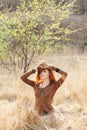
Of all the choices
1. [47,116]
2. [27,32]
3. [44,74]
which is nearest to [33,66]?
[27,32]

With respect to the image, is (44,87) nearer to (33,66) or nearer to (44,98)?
(44,98)

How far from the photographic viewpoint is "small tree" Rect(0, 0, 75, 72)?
1125cm

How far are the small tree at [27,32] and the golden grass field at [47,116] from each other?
2.80 ft

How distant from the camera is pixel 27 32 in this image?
11.4 meters

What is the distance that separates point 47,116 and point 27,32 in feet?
16.0

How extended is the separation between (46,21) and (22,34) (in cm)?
146

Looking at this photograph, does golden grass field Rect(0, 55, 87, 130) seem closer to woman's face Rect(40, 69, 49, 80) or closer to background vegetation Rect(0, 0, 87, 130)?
background vegetation Rect(0, 0, 87, 130)

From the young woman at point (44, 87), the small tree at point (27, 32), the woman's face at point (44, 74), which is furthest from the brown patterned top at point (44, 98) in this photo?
the small tree at point (27, 32)

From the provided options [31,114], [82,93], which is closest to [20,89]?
[82,93]

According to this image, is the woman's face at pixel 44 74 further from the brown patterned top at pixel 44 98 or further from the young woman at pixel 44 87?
the brown patterned top at pixel 44 98

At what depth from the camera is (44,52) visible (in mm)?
12039

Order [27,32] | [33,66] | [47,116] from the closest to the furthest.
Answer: [47,116], [27,32], [33,66]

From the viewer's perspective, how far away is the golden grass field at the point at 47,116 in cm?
607

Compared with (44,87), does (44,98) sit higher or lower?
lower
